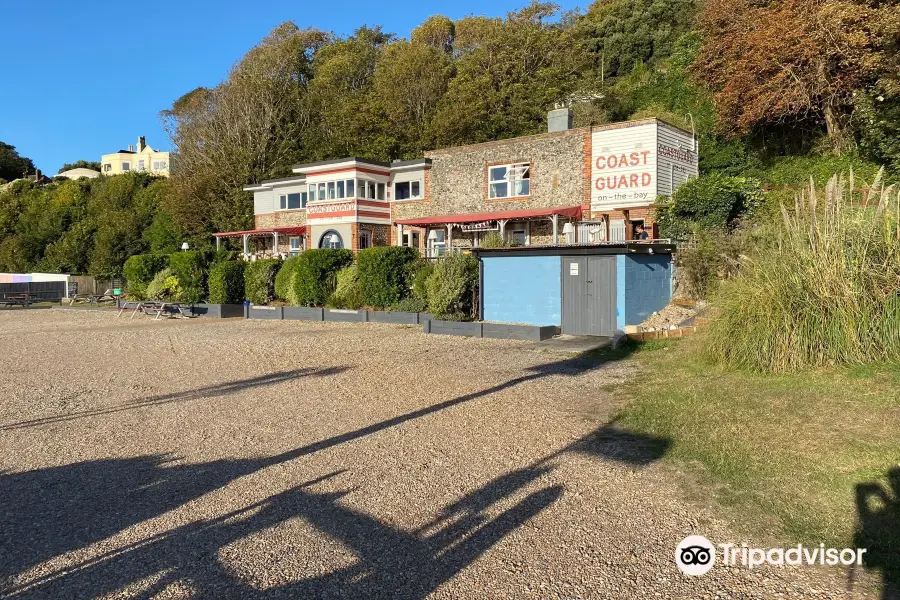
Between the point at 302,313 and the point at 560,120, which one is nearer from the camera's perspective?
the point at 302,313

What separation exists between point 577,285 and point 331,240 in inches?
784

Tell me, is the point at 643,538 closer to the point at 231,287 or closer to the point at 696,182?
the point at 696,182

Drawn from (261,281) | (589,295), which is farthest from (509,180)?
(589,295)

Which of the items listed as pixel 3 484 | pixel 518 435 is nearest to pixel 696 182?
pixel 518 435

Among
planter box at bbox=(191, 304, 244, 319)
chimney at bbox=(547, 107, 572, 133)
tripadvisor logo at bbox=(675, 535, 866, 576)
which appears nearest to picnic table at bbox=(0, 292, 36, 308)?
planter box at bbox=(191, 304, 244, 319)

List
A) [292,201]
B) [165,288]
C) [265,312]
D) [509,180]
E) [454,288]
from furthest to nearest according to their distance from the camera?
[292,201], [509,180], [165,288], [265,312], [454,288]

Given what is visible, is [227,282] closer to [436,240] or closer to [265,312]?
[265,312]

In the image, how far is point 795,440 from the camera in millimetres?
5617

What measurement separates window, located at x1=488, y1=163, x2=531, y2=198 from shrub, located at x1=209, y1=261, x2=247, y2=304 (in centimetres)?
1103

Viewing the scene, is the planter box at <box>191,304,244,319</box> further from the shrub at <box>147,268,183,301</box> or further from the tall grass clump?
the tall grass clump

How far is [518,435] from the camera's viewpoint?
20.8 ft

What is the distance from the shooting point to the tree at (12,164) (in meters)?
83.7

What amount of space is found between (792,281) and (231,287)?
20281mm

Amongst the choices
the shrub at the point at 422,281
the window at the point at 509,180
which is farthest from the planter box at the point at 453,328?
the window at the point at 509,180
